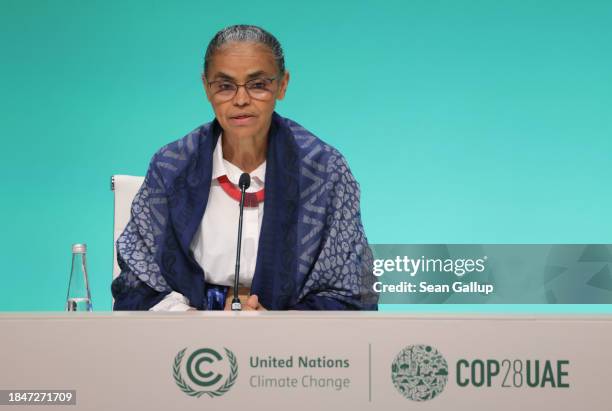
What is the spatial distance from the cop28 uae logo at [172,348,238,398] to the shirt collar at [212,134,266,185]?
979 millimetres

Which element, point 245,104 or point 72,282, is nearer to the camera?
point 245,104

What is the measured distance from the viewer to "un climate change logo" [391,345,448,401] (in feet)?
3.17

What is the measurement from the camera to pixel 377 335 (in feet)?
3.21

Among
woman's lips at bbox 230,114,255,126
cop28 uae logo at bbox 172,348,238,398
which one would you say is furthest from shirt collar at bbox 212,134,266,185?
cop28 uae logo at bbox 172,348,238,398

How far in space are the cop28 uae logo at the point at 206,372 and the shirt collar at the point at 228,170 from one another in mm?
979

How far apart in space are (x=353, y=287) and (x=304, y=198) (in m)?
0.25

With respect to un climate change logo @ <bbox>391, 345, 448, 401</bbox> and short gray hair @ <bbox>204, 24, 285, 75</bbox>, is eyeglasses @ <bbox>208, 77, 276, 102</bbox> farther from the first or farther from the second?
un climate change logo @ <bbox>391, 345, 448, 401</bbox>

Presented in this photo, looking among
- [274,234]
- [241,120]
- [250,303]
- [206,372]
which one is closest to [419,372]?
[206,372]

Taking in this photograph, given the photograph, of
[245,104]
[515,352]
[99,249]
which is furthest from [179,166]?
[99,249]

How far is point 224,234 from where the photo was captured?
1.88 metres

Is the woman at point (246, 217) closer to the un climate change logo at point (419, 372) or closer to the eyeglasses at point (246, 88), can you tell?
the eyeglasses at point (246, 88)

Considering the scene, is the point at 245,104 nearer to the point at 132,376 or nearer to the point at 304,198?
the point at 304,198

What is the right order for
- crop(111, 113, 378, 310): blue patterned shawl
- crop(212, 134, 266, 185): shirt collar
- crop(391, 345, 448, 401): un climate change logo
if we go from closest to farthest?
crop(391, 345, 448, 401): un climate change logo, crop(111, 113, 378, 310): blue patterned shawl, crop(212, 134, 266, 185): shirt collar

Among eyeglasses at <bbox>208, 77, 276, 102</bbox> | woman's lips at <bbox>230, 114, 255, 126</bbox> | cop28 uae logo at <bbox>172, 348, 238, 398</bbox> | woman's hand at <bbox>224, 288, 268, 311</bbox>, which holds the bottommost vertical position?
cop28 uae logo at <bbox>172, 348, 238, 398</bbox>
